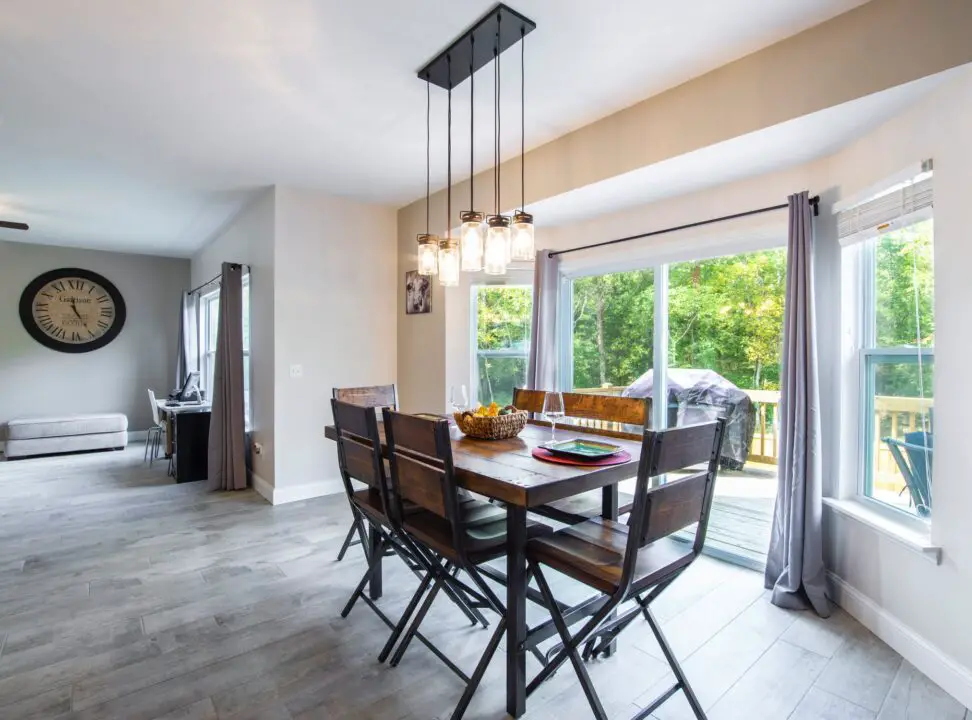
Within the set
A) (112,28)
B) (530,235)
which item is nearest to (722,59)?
(530,235)

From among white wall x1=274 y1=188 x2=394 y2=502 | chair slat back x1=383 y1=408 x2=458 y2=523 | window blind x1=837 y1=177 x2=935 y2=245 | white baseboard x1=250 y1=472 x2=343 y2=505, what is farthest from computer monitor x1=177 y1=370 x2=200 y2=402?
window blind x1=837 y1=177 x2=935 y2=245

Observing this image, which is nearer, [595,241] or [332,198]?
[595,241]

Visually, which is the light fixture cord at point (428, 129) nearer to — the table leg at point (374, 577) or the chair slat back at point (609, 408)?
the chair slat back at point (609, 408)

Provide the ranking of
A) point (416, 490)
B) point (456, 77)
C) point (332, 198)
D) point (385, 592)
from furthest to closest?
→ point (332, 198) < point (385, 592) < point (456, 77) < point (416, 490)

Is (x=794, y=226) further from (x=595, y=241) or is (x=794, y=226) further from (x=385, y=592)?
(x=385, y=592)

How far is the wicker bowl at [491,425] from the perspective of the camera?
2344 millimetres

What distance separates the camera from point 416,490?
184cm

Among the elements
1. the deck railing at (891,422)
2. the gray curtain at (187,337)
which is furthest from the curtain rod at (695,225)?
the gray curtain at (187,337)

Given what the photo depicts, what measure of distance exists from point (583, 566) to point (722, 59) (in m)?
2.27

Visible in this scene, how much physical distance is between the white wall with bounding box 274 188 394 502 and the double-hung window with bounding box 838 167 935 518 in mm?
3534

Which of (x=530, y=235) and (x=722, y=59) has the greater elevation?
(x=722, y=59)

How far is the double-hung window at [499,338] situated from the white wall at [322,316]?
0.88 metres

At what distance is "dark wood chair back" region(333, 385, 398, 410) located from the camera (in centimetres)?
300

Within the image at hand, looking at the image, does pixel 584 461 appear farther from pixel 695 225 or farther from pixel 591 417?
pixel 695 225
